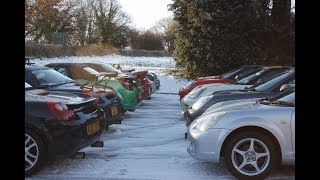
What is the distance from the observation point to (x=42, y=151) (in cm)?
510

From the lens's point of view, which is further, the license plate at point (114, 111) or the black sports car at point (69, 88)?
the license plate at point (114, 111)

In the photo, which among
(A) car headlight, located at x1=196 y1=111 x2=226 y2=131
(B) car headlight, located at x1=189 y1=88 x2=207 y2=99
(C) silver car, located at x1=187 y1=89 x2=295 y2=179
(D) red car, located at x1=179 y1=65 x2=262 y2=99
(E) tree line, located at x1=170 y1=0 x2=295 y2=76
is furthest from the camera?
(E) tree line, located at x1=170 y1=0 x2=295 y2=76

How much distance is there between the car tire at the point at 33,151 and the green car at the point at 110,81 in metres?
3.86

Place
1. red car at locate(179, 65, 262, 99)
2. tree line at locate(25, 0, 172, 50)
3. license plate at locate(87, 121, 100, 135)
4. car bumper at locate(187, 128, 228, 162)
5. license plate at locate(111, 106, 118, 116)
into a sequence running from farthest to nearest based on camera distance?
1. tree line at locate(25, 0, 172, 50)
2. red car at locate(179, 65, 262, 99)
3. license plate at locate(111, 106, 118, 116)
4. license plate at locate(87, 121, 100, 135)
5. car bumper at locate(187, 128, 228, 162)

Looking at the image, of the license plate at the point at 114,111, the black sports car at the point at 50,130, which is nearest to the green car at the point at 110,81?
the license plate at the point at 114,111

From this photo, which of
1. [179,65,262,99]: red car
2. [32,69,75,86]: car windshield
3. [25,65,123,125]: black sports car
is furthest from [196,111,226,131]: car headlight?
[179,65,262,99]: red car

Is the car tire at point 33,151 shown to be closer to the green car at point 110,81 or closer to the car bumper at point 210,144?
the car bumper at point 210,144

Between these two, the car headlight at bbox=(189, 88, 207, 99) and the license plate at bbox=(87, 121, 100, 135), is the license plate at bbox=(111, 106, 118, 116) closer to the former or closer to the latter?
the license plate at bbox=(87, 121, 100, 135)

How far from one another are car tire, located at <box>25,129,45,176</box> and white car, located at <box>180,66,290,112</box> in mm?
4446

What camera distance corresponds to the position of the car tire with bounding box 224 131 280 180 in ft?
16.2

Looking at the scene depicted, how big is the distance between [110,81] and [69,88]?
7.94 feet

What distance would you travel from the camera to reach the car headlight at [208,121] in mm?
5186
